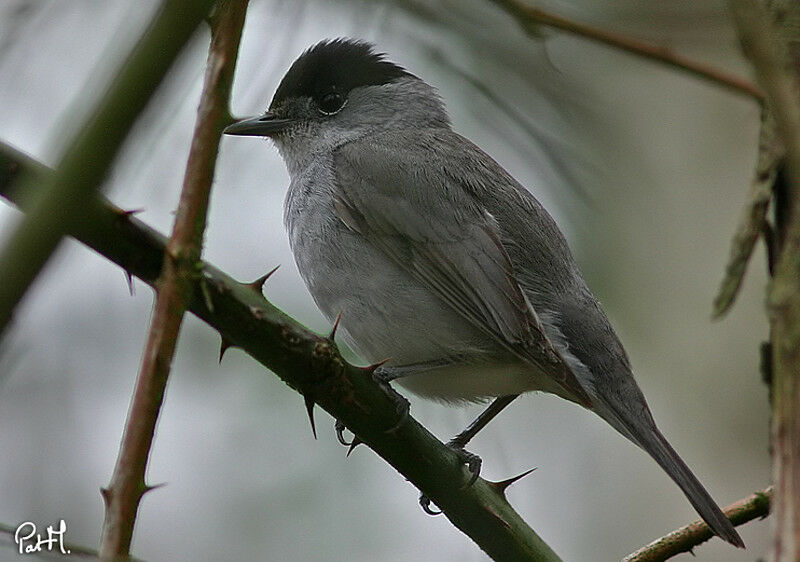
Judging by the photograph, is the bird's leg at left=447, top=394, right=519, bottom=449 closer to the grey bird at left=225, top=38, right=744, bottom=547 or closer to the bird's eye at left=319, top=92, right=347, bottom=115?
the grey bird at left=225, top=38, right=744, bottom=547

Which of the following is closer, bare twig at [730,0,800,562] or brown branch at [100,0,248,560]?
brown branch at [100,0,248,560]

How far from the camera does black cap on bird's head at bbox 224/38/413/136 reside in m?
5.27

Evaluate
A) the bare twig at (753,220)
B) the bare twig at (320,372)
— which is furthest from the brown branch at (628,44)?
the bare twig at (320,372)

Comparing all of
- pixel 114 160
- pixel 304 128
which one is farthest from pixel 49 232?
pixel 304 128

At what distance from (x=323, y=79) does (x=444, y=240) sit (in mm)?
1644

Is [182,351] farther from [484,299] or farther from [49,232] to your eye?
[49,232]

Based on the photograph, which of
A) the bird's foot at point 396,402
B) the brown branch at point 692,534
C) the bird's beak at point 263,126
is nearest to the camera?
the brown branch at point 692,534

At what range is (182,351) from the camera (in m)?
5.74

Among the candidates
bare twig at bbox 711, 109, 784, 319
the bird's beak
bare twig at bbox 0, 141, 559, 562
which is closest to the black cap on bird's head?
the bird's beak

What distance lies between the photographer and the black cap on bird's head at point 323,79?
207 inches

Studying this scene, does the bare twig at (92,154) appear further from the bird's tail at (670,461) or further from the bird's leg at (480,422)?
the bird's leg at (480,422)

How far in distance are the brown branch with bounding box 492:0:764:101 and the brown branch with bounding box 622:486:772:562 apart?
47.9 inches

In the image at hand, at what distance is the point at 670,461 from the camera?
3.59 metres

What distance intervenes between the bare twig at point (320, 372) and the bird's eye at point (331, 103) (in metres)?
2.68
